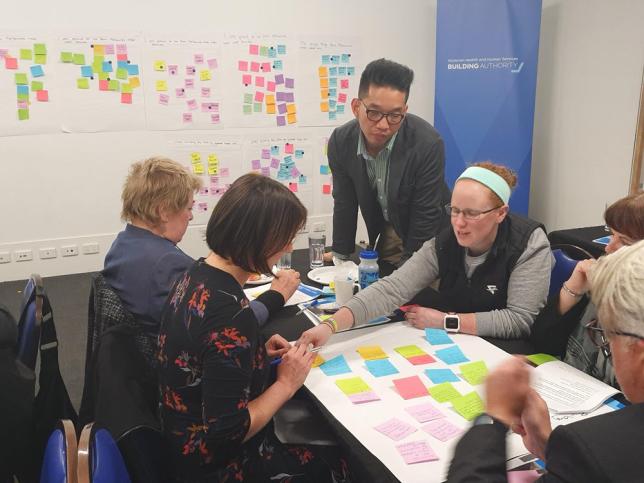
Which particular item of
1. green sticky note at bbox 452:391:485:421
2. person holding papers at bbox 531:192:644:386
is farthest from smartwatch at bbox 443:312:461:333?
green sticky note at bbox 452:391:485:421

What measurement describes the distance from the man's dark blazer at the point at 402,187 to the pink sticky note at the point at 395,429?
111 cm

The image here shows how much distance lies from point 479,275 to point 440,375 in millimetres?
506

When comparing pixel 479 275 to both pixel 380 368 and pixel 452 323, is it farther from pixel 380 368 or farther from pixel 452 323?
pixel 380 368

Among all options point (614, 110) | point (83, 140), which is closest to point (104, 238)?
point (83, 140)

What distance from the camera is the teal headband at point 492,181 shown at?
1.84m

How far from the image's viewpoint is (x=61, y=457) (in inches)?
38.8

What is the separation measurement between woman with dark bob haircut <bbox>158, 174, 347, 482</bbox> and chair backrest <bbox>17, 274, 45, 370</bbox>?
2.05 feet

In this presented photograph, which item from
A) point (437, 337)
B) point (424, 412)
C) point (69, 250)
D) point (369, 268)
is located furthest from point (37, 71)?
point (424, 412)

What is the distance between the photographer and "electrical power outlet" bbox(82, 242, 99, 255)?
445 cm

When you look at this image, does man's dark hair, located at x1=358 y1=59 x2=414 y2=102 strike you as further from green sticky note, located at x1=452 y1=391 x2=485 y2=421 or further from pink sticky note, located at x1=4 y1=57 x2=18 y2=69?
pink sticky note, located at x1=4 y1=57 x2=18 y2=69

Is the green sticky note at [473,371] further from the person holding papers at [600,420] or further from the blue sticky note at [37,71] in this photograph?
the blue sticky note at [37,71]

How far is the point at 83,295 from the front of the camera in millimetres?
4059

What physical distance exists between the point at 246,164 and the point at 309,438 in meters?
3.54

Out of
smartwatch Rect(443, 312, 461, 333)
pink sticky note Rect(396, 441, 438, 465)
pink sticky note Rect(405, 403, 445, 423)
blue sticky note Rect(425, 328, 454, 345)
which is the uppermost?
smartwatch Rect(443, 312, 461, 333)
